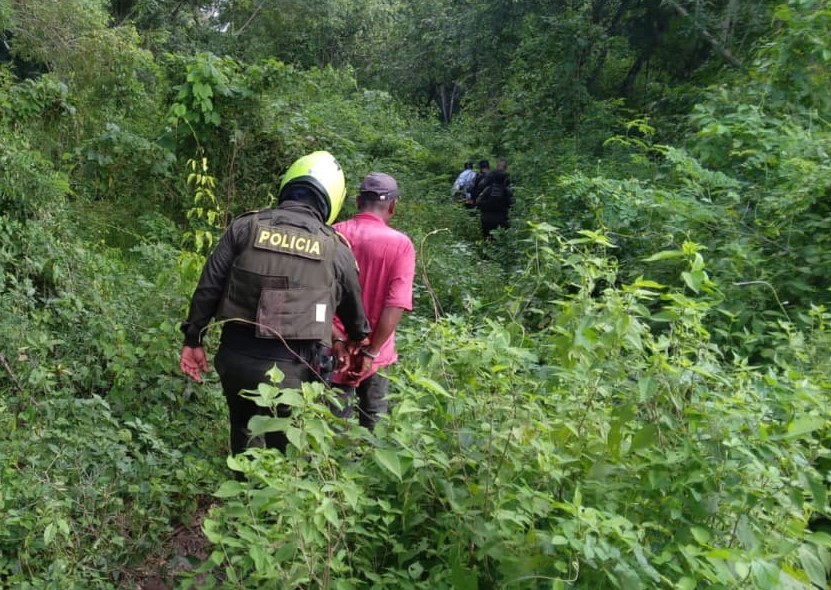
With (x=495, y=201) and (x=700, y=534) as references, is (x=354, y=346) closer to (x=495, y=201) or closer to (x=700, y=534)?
(x=700, y=534)

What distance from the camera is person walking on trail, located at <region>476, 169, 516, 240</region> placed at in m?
10.4

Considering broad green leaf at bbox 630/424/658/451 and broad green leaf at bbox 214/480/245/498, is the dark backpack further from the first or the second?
broad green leaf at bbox 214/480/245/498

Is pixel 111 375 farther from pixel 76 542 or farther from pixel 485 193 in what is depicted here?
pixel 485 193

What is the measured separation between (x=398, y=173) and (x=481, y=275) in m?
4.63

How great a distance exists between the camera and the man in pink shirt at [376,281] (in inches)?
150

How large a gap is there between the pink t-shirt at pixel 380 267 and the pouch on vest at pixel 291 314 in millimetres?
583

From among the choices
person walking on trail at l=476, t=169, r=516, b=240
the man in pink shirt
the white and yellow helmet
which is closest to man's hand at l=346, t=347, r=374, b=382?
the man in pink shirt

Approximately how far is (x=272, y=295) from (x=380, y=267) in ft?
2.61

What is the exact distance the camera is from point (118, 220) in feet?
24.4

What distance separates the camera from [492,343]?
237cm

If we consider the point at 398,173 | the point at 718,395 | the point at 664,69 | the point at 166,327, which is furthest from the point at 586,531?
the point at 664,69

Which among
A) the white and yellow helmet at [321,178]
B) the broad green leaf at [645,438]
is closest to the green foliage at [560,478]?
the broad green leaf at [645,438]

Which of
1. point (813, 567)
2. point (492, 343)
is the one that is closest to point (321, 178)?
point (492, 343)

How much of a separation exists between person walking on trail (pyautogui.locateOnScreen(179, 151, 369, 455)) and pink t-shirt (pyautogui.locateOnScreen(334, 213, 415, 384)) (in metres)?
0.44
